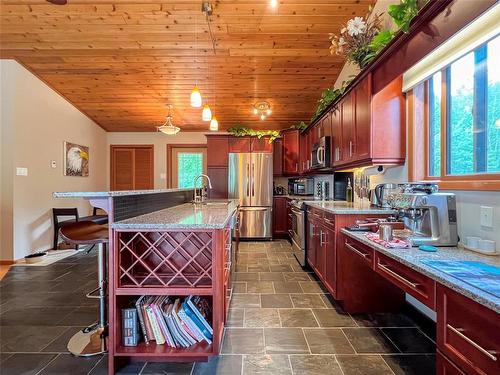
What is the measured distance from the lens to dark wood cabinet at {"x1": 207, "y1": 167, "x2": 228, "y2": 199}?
5652 millimetres

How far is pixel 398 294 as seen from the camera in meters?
2.38

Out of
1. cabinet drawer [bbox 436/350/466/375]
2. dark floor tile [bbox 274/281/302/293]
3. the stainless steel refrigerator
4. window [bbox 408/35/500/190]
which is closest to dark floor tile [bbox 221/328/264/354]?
dark floor tile [bbox 274/281/302/293]

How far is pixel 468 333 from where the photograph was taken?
37.3 inches

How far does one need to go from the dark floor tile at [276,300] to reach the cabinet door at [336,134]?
1.72 m

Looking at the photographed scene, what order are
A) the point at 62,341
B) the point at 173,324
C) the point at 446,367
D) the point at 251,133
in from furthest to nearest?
the point at 251,133 → the point at 62,341 → the point at 173,324 → the point at 446,367

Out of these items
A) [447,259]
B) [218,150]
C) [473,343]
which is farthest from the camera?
[218,150]

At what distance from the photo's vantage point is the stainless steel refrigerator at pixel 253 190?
17.7 ft

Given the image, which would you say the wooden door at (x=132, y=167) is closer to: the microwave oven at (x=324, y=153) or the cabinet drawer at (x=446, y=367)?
the microwave oven at (x=324, y=153)

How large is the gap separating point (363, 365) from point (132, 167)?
6427 millimetres

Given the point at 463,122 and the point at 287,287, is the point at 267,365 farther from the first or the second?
the point at 463,122

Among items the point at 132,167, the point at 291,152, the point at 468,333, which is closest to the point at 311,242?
the point at 468,333

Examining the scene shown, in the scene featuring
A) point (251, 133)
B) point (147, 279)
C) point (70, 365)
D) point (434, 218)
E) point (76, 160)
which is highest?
point (251, 133)

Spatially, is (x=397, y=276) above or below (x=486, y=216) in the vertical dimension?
below

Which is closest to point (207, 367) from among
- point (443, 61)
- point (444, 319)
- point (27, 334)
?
point (444, 319)
